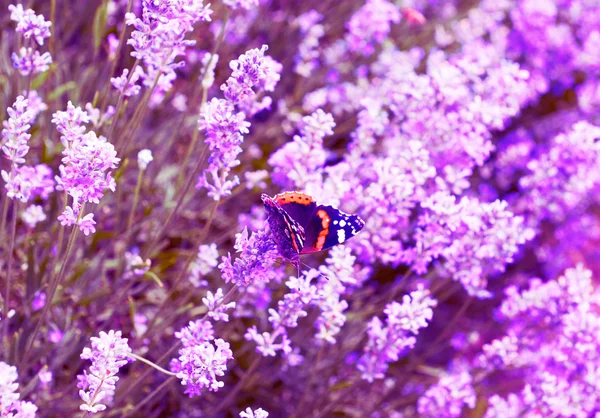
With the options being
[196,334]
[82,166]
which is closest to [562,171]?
[196,334]

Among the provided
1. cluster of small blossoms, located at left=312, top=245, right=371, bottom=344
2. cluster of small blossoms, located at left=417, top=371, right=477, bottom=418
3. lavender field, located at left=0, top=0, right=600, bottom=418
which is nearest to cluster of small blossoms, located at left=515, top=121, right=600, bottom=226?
lavender field, located at left=0, top=0, right=600, bottom=418

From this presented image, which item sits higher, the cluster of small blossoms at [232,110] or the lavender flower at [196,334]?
the cluster of small blossoms at [232,110]

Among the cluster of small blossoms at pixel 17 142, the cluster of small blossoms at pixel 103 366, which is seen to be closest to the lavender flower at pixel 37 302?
the cluster of small blossoms at pixel 17 142

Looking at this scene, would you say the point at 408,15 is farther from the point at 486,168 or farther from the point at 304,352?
the point at 304,352

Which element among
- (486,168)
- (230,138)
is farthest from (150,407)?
(486,168)

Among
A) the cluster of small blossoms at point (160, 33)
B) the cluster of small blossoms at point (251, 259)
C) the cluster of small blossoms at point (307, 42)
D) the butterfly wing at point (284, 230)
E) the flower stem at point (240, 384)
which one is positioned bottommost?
the flower stem at point (240, 384)

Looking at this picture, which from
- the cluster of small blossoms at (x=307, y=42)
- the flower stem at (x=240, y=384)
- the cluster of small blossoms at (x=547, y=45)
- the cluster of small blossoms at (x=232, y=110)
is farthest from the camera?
the cluster of small blossoms at (x=547, y=45)

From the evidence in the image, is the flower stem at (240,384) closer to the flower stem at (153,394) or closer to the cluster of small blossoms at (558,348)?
the flower stem at (153,394)
